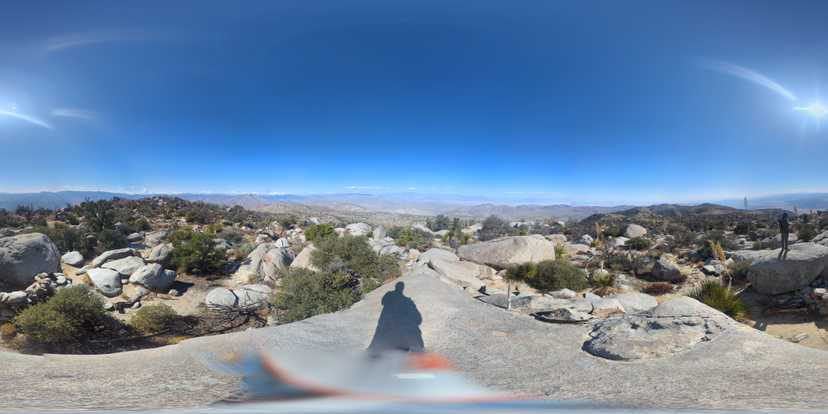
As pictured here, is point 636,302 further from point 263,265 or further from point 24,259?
point 24,259

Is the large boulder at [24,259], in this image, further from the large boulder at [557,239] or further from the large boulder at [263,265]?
the large boulder at [557,239]

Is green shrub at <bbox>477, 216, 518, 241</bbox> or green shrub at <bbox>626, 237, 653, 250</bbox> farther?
green shrub at <bbox>477, 216, 518, 241</bbox>

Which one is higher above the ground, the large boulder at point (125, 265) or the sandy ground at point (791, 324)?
the large boulder at point (125, 265)

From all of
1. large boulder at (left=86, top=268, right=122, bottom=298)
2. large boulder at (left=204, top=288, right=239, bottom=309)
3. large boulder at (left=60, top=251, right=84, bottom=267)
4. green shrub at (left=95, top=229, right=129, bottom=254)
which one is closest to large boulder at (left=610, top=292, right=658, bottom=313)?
large boulder at (left=204, top=288, right=239, bottom=309)

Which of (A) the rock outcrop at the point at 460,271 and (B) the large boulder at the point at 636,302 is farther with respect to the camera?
(A) the rock outcrop at the point at 460,271

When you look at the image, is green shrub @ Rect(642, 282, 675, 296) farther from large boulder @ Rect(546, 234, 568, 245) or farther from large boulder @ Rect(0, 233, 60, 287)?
large boulder @ Rect(0, 233, 60, 287)

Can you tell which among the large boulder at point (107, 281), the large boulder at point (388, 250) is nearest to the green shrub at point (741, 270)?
the large boulder at point (388, 250)
